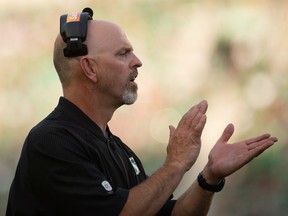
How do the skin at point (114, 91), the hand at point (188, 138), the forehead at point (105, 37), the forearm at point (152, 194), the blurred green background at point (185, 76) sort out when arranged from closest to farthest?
the forearm at point (152, 194), the hand at point (188, 138), the skin at point (114, 91), the forehead at point (105, 37), the blurred green background at point (185, 76)

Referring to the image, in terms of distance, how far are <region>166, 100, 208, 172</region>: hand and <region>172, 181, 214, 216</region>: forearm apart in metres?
0.26

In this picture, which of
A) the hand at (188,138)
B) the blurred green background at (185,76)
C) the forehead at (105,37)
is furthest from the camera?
the blurred green background at (185,76)

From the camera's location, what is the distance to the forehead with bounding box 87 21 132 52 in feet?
7.84

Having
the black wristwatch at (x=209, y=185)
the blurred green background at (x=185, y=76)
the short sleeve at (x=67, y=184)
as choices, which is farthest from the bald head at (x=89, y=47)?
the blurred green background at (x=185, y=76)

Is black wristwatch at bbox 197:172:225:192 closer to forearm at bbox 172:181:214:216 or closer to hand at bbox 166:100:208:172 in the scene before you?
forearm at bbox 172:181:214:216

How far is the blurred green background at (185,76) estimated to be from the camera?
480 cm

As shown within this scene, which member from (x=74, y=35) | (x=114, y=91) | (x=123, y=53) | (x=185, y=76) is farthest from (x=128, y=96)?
(x=185, y=76)

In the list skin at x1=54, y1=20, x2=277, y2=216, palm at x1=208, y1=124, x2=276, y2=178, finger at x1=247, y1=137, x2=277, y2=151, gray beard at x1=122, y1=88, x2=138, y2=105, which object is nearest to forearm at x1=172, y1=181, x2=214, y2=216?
skin at x1=54, y1=20, x2=277, y2=216

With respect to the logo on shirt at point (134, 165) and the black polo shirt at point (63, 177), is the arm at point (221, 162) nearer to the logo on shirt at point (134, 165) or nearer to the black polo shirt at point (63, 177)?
the logo on shirt at point (134, 165)

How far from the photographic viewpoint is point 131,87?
7.84 ft

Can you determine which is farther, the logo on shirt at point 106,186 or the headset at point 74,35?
the headset at point 74,35

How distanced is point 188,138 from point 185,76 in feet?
9.13

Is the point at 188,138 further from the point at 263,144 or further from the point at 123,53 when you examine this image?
the point at 123,53

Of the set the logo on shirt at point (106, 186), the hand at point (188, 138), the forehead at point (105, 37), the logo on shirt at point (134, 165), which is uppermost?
the forehead at point (105, 37)
